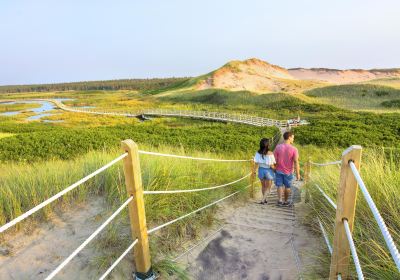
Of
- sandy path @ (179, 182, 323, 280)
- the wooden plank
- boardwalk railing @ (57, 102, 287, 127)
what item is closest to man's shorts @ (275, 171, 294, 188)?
sandy path @ (179, 182, 323, 280)

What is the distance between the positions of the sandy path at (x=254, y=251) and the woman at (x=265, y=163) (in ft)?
4.38

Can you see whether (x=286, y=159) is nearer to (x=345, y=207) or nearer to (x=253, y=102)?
(x=345, y=207)

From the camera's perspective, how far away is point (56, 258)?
114 inches

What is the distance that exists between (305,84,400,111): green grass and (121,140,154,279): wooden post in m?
49.4

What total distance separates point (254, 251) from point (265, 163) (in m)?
2.54

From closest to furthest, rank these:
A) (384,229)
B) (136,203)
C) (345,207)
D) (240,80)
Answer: (384,229)
(345,207)
(136,203)
(240,80)

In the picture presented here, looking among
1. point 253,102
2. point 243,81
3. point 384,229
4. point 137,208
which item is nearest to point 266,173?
point 137,208

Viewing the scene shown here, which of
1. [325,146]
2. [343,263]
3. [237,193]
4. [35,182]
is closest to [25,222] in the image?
[35,182]

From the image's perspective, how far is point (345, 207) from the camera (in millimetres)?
2115

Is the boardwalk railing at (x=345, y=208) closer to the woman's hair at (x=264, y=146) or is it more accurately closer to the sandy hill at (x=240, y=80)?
the woman's hair at (x=264, y=146)

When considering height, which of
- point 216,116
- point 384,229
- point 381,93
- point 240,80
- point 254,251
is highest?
point 240,80

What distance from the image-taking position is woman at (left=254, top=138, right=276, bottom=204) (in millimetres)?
5883

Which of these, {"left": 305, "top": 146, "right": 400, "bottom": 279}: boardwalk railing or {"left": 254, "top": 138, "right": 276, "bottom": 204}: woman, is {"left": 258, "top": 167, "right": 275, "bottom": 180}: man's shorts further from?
{"left": 305, "top": 146, "right": 400, "bottom": 279}: boardwalk railing

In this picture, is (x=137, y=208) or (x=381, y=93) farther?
(x=381, y=93)
